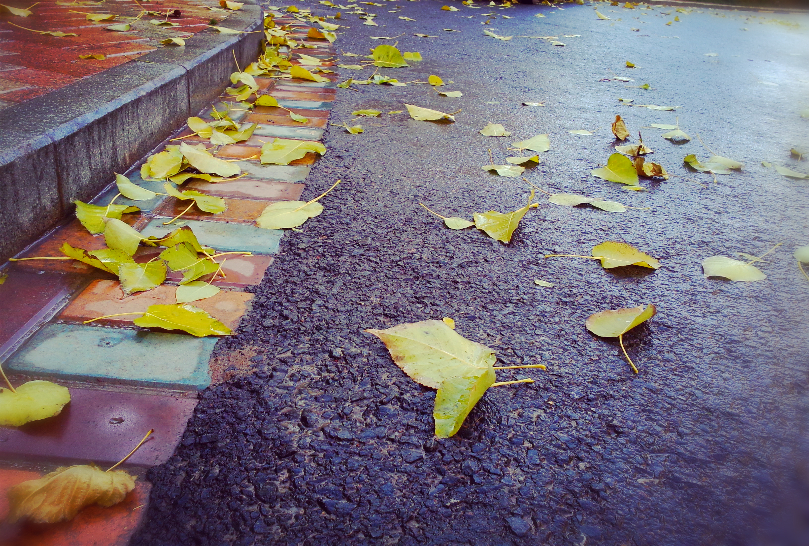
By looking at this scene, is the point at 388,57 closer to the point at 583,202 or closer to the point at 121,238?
the point at 583,202

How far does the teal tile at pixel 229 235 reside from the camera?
1588mm

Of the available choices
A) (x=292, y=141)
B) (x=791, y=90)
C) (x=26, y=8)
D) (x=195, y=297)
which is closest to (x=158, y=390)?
(x=195, y=297)

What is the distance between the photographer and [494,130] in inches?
105

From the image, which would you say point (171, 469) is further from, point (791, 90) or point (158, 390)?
point (791, 90)

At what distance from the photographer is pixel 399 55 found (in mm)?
3871

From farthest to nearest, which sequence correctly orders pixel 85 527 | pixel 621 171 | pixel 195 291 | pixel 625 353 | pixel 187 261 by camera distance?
pixel 621 171 → pixel 187 261 → pixel 195 291 → pixel 625 353 → pixel 85 527

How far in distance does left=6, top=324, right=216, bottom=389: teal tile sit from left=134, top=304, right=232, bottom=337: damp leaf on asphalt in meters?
0.02

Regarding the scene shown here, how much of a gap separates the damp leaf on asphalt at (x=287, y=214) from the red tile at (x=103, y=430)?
0.75 metres

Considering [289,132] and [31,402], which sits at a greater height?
[289,132]

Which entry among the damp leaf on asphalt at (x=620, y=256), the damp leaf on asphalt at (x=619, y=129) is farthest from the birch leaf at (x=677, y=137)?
the damp leaf on asphalt at (x=620, y=256)

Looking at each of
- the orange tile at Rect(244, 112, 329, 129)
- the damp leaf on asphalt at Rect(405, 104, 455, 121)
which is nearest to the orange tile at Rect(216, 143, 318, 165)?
the orange tile at Rect(244, 112, 329, 129)

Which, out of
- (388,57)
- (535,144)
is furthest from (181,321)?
(388,57)

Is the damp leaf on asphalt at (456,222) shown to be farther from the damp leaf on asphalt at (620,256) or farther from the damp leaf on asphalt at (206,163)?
the damp leaf on asphalt at (206,163)

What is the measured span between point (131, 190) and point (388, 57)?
2.50 meters
